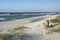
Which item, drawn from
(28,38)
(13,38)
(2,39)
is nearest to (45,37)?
(28,38)

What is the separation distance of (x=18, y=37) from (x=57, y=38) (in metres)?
2.19

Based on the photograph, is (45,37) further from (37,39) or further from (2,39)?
(2,39)

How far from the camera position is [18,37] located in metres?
9.03

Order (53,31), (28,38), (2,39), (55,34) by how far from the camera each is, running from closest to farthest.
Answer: (2,39), (28,38), (55,34), (53,31)

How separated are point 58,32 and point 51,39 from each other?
1.72 metres

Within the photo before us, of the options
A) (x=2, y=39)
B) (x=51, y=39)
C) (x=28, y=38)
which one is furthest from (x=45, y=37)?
(x=2, y=39)

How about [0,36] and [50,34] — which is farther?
[50,34]

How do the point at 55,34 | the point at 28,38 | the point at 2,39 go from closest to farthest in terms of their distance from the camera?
the point at 2,39
the point at 28,38
the point at 55,34

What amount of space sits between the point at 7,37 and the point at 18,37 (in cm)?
58

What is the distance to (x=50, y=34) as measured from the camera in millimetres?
10508

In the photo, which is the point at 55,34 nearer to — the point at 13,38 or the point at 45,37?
the point at 45,37

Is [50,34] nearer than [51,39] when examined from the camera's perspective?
No

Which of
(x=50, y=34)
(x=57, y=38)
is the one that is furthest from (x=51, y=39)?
(x=50, y=34)

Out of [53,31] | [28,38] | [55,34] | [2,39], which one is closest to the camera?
[2,39]
